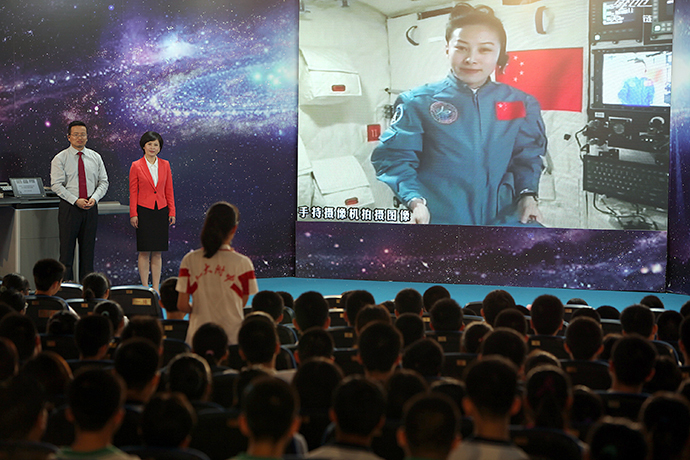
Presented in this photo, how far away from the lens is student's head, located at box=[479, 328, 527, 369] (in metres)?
3.08

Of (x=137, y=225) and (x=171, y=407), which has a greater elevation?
(x=137, y=225)

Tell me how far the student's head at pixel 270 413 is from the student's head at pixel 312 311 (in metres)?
1.99

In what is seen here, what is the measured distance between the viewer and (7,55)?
7867mm

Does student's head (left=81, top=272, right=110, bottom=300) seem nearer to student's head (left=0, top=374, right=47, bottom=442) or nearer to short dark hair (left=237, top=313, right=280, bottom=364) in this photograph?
short dark hair (left=237, top=313, right=280, bottom=364)

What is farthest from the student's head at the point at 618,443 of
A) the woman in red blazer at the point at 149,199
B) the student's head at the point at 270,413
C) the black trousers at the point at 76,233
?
the black trousers at the point at 76,233

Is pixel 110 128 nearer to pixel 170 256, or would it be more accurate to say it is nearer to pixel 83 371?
pixel 170 256

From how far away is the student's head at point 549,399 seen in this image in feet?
7.95

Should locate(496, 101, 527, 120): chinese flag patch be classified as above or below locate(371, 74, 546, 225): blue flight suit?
above

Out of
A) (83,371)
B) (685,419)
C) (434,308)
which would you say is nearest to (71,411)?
(83,371)

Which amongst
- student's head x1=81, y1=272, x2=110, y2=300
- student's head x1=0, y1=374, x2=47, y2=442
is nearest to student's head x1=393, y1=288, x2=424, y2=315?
student's head x1=81, y1=272, x2=110, y2=300

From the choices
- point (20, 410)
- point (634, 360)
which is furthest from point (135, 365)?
point (634, 360)

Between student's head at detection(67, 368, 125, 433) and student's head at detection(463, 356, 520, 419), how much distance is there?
3.41ft

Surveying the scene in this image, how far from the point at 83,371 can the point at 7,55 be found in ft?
22.0

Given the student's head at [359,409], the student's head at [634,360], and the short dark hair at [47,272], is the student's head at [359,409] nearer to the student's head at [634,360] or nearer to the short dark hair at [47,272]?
the student's head at [634,360]
